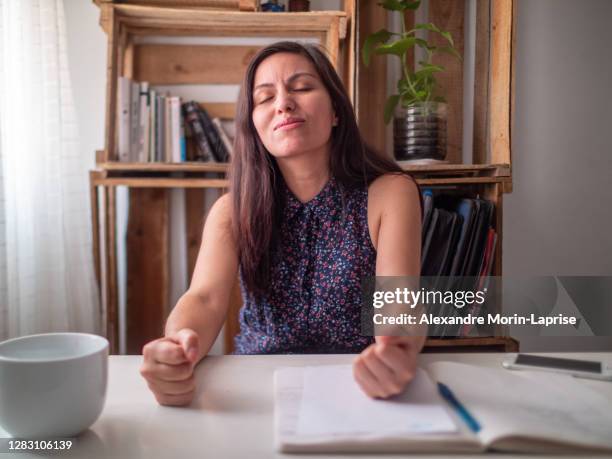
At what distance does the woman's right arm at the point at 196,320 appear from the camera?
23.5 inches

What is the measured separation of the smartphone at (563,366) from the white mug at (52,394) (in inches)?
21.0

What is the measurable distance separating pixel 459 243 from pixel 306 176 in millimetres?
631

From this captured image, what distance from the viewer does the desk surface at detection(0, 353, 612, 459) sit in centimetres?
49

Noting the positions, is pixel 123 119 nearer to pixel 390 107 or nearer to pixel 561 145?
pixel 390 107

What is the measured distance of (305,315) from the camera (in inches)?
47.2

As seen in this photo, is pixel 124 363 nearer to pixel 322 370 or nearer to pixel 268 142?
pixel 322 370

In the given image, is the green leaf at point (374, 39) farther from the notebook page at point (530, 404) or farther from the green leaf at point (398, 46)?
the notebook page at point (530, 404)

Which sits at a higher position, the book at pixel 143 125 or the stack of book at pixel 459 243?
the book at pixel 143 125

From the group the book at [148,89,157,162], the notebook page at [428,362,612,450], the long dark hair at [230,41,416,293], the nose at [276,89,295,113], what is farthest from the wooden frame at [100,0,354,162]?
the notebook page at [428,362,612,450]

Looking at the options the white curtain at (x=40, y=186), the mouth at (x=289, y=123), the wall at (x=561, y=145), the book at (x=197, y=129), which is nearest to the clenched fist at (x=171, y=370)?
the mouth at (x=289, y=123)

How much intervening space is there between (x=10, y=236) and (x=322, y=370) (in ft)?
3.90

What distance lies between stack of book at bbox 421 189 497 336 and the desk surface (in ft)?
2.96

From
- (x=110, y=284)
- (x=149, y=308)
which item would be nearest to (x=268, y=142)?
(x=110, y=284)

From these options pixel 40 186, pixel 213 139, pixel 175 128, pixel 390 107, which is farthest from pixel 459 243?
pixel 40 186
